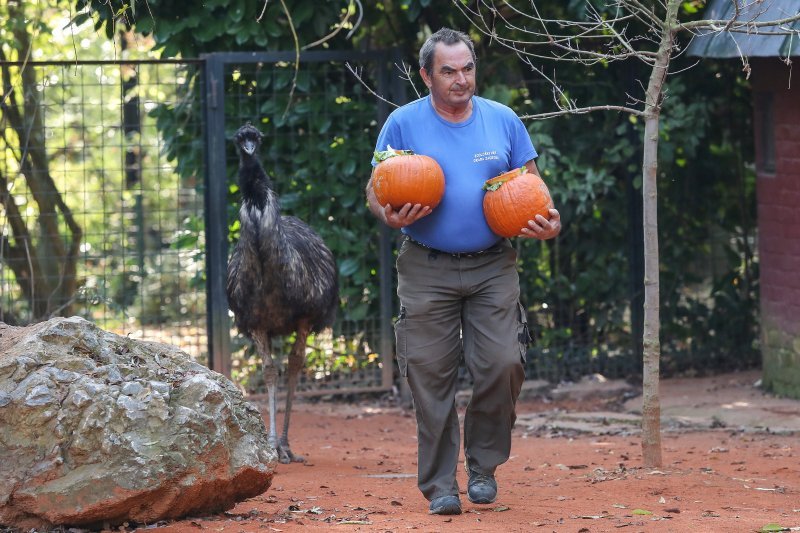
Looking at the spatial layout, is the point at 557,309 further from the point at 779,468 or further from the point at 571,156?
the point at 779,468

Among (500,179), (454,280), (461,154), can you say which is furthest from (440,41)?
(454,280)

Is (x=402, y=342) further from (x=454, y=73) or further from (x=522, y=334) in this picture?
(x=454, y=73)

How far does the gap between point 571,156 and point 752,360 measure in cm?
242

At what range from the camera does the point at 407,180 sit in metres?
5.17

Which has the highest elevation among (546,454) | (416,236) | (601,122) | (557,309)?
(601,122)

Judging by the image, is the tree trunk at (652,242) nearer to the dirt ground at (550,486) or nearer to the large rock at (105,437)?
the dirt ground at (550,486)

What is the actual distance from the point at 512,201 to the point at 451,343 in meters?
0.72

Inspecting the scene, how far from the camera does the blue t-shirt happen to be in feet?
17.6

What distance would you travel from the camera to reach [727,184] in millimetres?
10352

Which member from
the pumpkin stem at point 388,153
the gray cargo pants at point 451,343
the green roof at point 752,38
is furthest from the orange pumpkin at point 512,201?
the green roof at point 752,38

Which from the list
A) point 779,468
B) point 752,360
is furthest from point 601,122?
point 779,468

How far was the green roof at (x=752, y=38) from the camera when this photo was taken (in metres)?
7.68

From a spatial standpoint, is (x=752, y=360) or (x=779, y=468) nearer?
(x=779, y=468)

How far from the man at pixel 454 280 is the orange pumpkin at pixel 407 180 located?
0.08 meters
